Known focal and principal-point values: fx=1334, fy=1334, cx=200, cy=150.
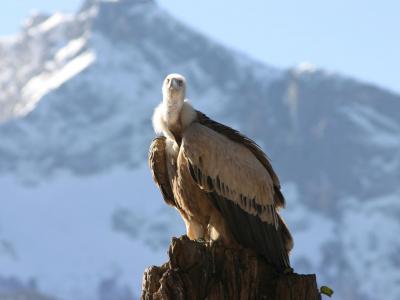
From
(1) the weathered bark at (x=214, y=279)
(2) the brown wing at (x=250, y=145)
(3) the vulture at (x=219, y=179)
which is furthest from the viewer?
(2) the brown wing at (x=250, y=145)

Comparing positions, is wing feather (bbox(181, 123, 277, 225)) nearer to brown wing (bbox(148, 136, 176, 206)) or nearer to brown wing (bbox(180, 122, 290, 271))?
brown wing (bbox(180, 122, 290, 271))

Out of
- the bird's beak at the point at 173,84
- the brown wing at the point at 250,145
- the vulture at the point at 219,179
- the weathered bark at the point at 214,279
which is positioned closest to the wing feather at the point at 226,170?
the vulture at the point at 219,179

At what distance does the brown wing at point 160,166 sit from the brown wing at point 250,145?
2.02 ft

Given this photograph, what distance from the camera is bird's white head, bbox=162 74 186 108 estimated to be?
13453 mm

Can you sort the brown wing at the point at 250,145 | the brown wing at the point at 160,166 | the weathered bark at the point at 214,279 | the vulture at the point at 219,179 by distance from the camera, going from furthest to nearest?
the brown wing at the point at 160,166 → the brown wing at the point at 250,145 → the vulture at the point at 219,179 → the weathered bark at the point at 214,279

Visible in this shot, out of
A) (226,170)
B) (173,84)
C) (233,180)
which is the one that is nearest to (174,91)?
(173,84)

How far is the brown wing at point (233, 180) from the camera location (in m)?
13.4

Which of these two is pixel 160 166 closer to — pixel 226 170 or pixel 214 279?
pixel 226 170

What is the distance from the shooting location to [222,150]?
13.6m

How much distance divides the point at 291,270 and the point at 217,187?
173 cm

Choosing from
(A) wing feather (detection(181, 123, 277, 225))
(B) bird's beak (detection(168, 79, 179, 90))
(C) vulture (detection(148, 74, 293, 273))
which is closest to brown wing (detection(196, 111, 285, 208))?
(C) vulture (detection(148, 74, 293, 273))

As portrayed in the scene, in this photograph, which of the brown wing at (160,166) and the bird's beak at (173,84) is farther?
the brown wing at (160,166)

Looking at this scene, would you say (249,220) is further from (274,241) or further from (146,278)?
(146,278)

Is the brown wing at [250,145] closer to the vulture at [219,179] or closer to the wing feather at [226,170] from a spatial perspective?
the vulture at [219,179]
